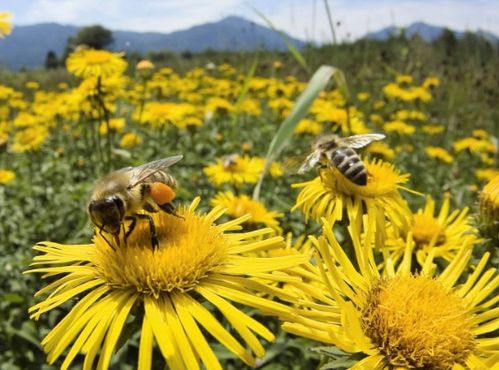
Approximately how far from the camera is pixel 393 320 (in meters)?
1.17

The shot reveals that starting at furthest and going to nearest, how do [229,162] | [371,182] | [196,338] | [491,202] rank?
[229,162]
[371,182]
[491,202]
[196,338]

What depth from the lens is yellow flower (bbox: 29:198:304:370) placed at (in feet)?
3.49

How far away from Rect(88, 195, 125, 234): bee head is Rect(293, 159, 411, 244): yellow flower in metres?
0.90

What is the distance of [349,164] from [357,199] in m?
0.17

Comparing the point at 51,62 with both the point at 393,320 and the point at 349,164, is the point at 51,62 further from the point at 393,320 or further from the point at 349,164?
the point at 393,320

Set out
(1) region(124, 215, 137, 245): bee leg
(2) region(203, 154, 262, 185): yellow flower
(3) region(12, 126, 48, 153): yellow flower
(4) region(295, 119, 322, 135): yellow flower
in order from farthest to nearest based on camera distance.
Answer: (4) region(295, 119, 322, 135): yellow flower < (3) region(12, 126, 48, 153): yellow flower < (2) region(203, 154, 262, 185): yellow flower < (1) region(124, 215, 137, 245): bee leg

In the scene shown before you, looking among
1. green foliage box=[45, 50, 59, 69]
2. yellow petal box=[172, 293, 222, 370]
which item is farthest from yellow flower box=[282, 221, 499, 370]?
green foliage box=[45, 50, 59, 69]

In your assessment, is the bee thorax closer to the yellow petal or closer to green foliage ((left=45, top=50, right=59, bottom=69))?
the yellow petal

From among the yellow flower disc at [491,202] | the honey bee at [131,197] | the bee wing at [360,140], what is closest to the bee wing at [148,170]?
the honey bee at [131,197]

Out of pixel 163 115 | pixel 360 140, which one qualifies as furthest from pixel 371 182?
pixel 163 115

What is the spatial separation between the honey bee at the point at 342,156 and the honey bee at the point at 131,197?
0.74 metres

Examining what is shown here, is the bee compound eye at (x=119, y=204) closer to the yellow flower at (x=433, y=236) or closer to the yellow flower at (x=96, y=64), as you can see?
the yellow flower at (x=433, y=236)

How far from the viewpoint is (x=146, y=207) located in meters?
1.48

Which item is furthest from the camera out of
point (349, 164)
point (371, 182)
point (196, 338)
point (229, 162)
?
point (229, 162)
